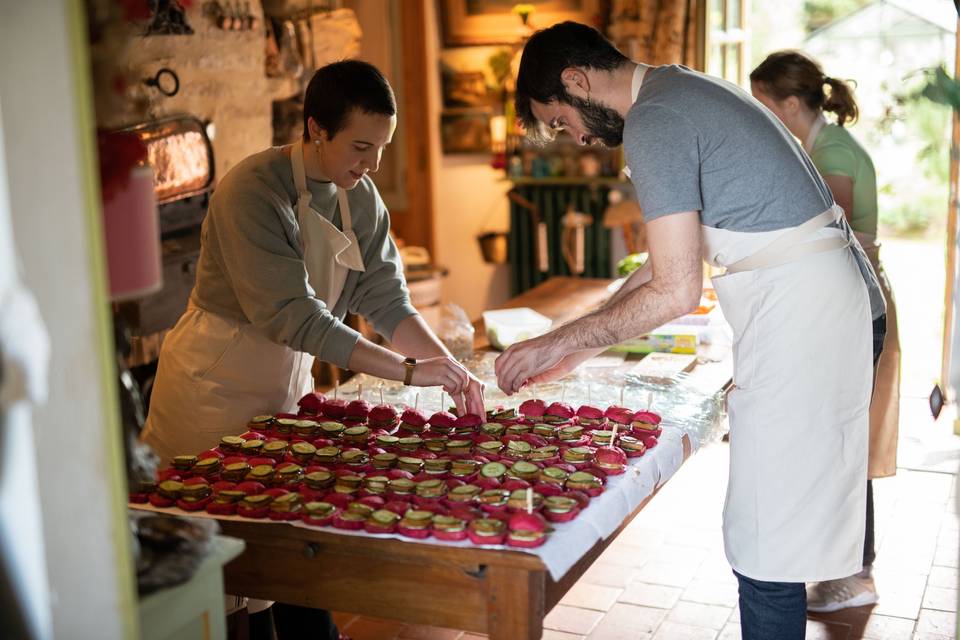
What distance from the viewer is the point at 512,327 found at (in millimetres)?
3666

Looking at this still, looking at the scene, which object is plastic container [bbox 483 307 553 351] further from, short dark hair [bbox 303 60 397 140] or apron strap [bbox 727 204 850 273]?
apron strap [bbox 727 204 850 273]

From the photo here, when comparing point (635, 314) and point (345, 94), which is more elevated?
point (345, 94)

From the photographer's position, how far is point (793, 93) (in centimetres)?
361

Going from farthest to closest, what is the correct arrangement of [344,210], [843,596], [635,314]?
[843,596]
[344,210]
[635,314]

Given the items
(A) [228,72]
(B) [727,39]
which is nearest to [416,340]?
(A) [228,72]

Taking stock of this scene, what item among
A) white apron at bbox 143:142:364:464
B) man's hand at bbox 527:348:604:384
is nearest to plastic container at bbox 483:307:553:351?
man's hand at bbox 527:348:604:384

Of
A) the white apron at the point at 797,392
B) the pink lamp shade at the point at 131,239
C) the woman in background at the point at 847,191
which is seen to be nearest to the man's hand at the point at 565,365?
the white apron at the point at 797,392

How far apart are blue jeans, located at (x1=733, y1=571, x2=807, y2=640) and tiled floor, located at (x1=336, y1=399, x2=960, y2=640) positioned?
74cm

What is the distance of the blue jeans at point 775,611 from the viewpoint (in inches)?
89.7

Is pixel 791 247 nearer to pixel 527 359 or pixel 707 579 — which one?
pixel 527 359

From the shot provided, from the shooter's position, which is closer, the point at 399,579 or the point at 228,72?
the point at 399,579

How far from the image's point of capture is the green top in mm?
3518

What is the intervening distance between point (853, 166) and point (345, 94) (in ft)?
6.09

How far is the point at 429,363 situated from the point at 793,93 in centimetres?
177
